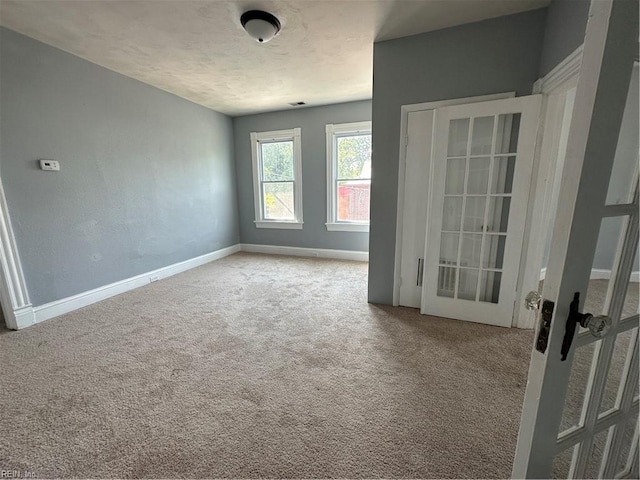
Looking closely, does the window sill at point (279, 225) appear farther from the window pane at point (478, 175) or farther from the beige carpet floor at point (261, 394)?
the window pane at point (478, 175)

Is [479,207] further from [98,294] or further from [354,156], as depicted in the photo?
[98,294]

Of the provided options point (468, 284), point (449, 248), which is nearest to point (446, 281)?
point (468, 284)

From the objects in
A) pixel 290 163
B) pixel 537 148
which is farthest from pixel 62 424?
pixel 290 163

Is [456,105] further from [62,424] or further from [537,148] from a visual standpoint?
[62,424]

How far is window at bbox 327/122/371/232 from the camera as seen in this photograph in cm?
432

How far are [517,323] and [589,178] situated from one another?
2.24 m

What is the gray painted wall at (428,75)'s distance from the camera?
208 cm

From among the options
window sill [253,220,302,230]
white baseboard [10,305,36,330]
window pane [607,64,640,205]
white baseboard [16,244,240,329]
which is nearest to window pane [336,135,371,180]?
window sill [253,220,302,230]

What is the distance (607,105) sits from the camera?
22.4 inches

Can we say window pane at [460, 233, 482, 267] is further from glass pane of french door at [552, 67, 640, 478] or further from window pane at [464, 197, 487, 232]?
glass pane of french door at [552, 67, 640, 478]

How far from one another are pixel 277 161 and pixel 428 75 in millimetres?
3064

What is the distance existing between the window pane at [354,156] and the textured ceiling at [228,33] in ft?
3.37

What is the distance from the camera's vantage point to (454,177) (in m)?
2.34

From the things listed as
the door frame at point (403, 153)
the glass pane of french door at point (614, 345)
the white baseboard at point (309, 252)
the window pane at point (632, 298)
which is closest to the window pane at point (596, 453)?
the glass pane of french door at point (614, 345)
